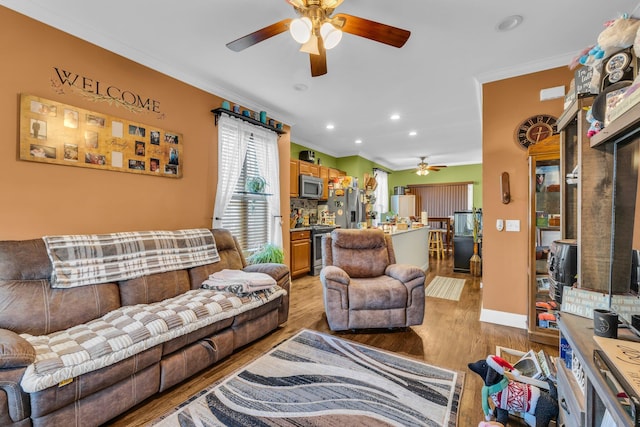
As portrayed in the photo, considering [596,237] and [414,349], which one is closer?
[596,237]

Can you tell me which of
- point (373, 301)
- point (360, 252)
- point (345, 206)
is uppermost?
point (345, 206)

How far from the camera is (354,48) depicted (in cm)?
255

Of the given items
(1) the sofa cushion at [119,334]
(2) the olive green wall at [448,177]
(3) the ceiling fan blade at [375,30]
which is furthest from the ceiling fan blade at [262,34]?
(2) the olive green wall at [448,177]

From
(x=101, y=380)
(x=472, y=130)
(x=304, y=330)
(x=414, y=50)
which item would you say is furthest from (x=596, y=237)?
(x=472, y=130)

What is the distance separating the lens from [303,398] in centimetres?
177

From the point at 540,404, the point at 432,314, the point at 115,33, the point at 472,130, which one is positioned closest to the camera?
the point at 540,404

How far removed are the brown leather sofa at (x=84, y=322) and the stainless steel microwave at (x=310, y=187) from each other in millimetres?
3058

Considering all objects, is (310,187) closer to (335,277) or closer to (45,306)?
(335,277)

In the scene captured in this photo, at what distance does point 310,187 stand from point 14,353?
4.64 meters

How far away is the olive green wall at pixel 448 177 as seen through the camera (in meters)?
8.39

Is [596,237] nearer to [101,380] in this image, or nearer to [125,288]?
[101,380]

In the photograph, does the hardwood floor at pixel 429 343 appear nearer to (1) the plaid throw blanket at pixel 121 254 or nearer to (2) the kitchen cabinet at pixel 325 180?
(1) the plaid throw blanket at pixel 121 254

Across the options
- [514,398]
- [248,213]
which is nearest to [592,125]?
[514,398]

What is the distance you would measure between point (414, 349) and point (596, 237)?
1607mm
